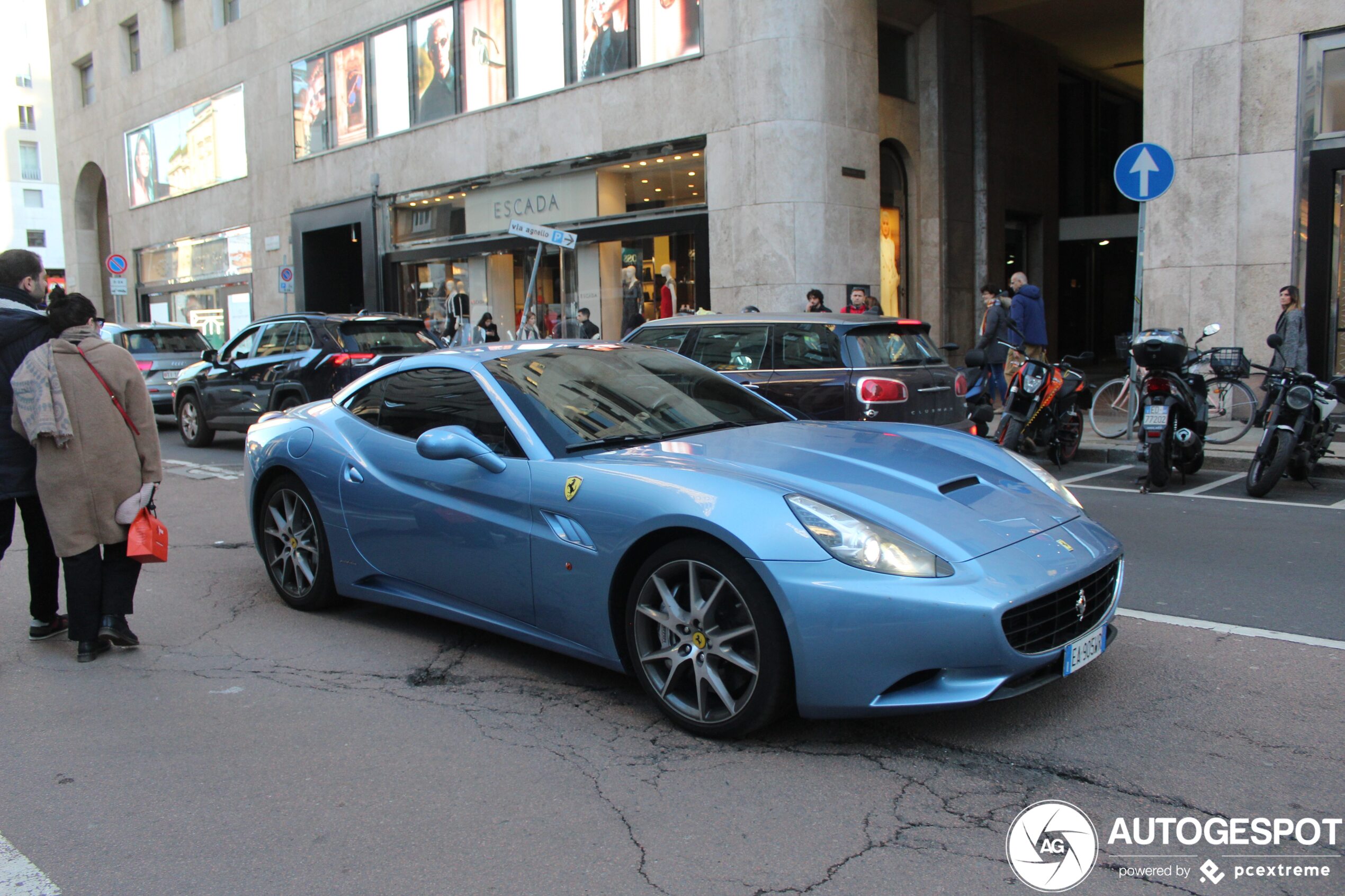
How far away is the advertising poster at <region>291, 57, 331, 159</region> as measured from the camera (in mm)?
25641

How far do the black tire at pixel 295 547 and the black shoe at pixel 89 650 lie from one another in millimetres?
956

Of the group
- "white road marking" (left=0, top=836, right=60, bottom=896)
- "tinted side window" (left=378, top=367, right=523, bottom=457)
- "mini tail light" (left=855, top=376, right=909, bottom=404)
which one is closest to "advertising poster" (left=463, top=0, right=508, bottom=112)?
"mini tail light" (left=855, top=376, right=909, bottom=404)

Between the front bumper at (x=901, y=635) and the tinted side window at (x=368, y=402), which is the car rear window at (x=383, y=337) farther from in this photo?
the front bumper at (x=901, y=635)

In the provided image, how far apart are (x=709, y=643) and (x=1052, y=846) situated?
125cm

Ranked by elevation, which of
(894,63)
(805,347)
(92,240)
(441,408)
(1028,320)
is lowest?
(441,408)

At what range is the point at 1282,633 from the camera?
4.80 meters

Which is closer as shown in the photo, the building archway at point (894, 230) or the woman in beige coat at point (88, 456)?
the woman in beige coat at point (88, 456)

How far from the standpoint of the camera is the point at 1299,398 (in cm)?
850

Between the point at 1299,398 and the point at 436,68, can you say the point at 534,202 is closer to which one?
the point at 436,68

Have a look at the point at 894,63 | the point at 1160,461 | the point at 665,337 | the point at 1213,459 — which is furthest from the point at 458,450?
the point at 894,63

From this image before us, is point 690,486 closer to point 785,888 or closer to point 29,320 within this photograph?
point 785,888

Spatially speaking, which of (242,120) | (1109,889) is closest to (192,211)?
(242,120)

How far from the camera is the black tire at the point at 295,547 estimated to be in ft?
17.8

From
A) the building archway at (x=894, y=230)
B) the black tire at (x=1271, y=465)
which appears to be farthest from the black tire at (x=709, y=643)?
the building archway at (x=894, y=230)
